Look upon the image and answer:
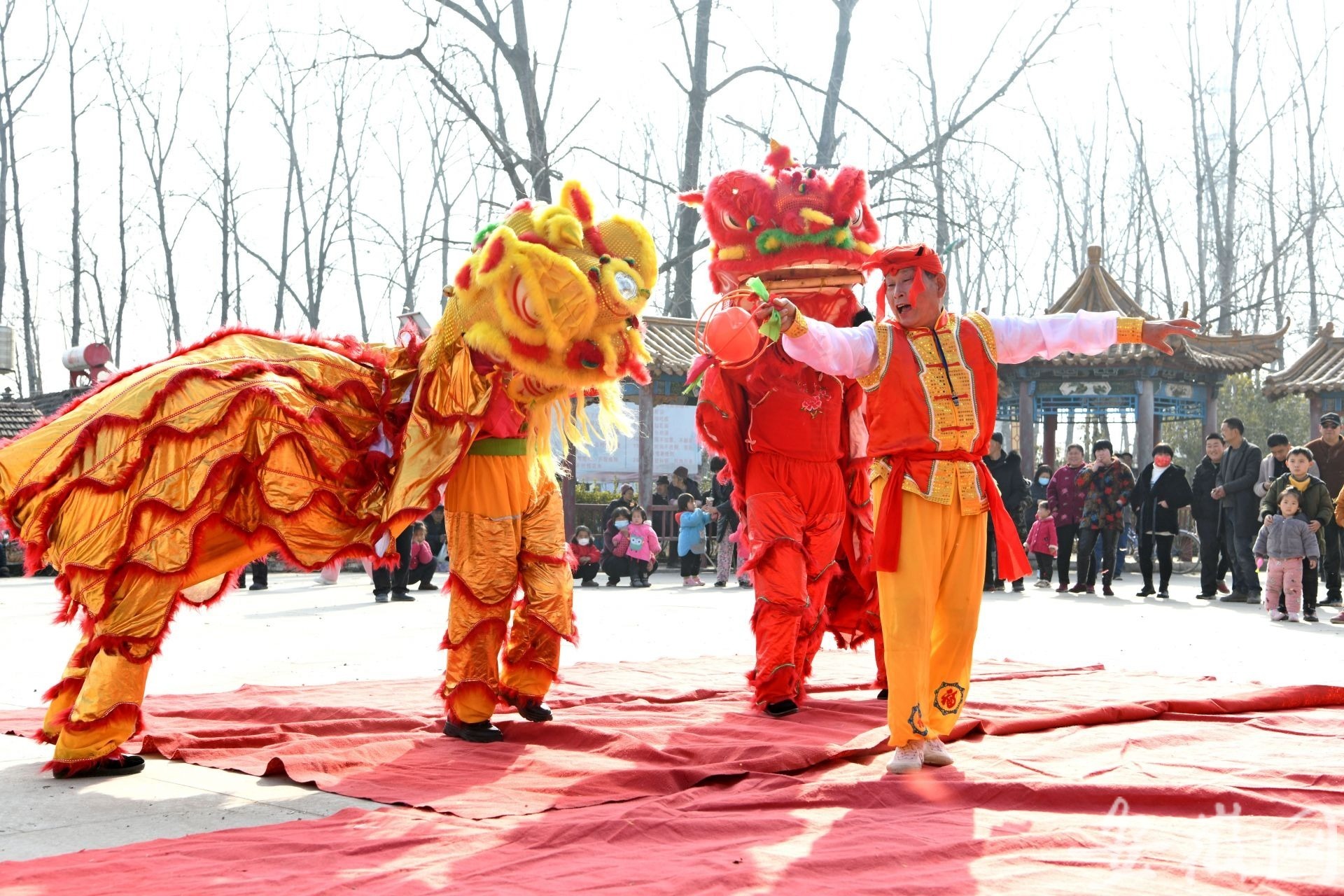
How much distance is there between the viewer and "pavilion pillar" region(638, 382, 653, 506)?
17484 mm

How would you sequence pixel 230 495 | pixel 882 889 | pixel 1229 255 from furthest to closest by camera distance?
1. pixel 1229 255
2. pixel 230 495
3. pixel 882 889

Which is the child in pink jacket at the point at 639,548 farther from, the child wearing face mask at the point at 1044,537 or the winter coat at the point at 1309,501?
the winter coat at the point at 1309,501

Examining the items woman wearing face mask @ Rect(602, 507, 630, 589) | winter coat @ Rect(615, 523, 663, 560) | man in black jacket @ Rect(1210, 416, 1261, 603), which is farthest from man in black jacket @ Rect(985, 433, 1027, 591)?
woman wearing face mask @ Rect(602, 507, 630, 589)

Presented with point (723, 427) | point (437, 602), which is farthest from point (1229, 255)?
point (723, 427)

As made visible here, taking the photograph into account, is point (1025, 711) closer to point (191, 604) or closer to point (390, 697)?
point (390, 697)

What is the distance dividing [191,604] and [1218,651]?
5.66 metres

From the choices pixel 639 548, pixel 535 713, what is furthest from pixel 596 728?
pixel 639 548

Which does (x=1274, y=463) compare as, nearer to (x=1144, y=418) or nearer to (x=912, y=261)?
(x=1144, y=418)

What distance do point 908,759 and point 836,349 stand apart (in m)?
1.25

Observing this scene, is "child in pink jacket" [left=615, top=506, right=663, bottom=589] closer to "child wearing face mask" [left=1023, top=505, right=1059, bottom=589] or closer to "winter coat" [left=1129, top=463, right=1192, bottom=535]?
"child wearing face mask" [left=1023, top=505, right=1059, bottom=589]

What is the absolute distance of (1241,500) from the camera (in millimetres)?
11352

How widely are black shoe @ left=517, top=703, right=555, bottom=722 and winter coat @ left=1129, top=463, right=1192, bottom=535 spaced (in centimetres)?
844

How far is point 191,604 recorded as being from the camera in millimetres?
4570

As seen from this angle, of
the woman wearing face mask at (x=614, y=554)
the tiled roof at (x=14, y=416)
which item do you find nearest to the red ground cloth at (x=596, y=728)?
the woman wearing face mask at (x=614, y=554)
